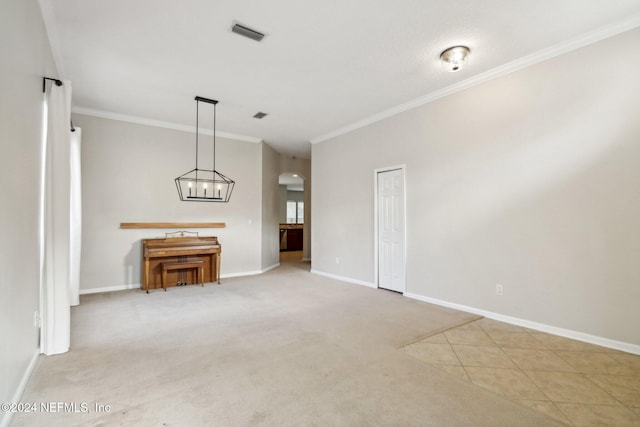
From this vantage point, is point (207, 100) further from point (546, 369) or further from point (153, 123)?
point (546, 369)

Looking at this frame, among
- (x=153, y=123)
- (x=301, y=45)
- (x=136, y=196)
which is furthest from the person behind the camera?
(x=153, y=123)

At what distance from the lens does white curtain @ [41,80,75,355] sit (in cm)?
258

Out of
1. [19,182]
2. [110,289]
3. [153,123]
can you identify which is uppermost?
[153,123]

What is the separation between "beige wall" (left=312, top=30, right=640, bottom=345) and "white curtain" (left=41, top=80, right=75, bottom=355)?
4.05 meters

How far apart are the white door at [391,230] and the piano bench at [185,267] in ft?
10.1

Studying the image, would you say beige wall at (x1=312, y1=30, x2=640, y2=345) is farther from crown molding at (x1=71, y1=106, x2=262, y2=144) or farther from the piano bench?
the piano bench

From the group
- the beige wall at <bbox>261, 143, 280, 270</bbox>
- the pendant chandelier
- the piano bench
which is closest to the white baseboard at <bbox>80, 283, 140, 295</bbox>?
the piano bench

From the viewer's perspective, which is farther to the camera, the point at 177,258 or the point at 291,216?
the point at 291,216

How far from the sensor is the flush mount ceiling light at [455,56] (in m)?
3.12

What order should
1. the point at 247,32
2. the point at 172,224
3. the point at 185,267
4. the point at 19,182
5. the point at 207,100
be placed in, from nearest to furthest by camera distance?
the point at 19,182 → the point at 247,32 → the point at 207,100 → the point at 185,267 → the point at 172,224

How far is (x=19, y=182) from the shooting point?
1.94 metres

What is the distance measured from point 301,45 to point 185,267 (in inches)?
155

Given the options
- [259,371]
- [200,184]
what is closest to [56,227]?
[259,371]

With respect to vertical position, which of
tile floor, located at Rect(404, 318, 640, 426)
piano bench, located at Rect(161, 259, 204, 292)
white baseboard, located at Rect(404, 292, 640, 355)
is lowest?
tile floor, located at Rect(404, 318, 640, 426)
